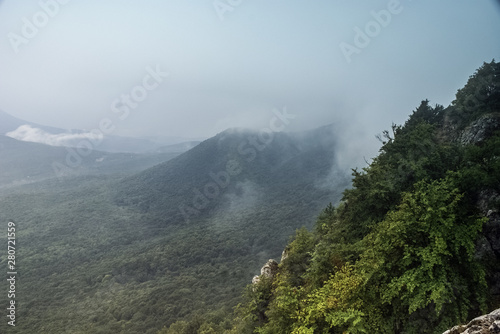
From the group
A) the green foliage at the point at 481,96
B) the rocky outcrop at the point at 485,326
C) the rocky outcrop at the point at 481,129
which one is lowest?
the rocky outcrop at the point at 485,326

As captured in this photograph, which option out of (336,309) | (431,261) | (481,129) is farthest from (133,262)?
(431,261)

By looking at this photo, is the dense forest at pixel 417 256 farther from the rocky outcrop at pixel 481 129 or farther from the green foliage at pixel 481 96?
the green foliage at pixel 481 96

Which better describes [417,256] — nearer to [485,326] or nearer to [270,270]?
[485,326]

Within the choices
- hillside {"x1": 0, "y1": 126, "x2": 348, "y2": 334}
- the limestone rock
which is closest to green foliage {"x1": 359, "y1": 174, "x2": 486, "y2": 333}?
the limestone rock

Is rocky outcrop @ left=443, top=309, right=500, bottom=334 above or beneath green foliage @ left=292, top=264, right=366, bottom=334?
above

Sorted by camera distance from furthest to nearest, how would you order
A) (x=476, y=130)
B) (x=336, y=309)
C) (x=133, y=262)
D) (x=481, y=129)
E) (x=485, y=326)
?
1. (x=133, y=262)
2. (x=476, y=130)
3. (x=481, y=129)
4. (x=336, y=309)
5. (x=485, y=326)

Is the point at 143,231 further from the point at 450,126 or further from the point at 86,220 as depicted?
the point at 450,126

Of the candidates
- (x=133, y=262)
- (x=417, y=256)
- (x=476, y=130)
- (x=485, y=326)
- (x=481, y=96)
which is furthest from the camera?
(x=133, y=262)

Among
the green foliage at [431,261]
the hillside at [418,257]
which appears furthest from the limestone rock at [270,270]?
the green foliage at [431,261]

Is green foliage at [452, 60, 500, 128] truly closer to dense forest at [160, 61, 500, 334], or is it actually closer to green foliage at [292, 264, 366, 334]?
dense forest at [160, 61, 500, 334]

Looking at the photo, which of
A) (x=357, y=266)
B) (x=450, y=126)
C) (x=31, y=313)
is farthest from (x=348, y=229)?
(x=31, y=313)

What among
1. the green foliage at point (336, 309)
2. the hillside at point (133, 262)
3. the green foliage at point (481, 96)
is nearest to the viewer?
the green foliage at point (336, 309)
